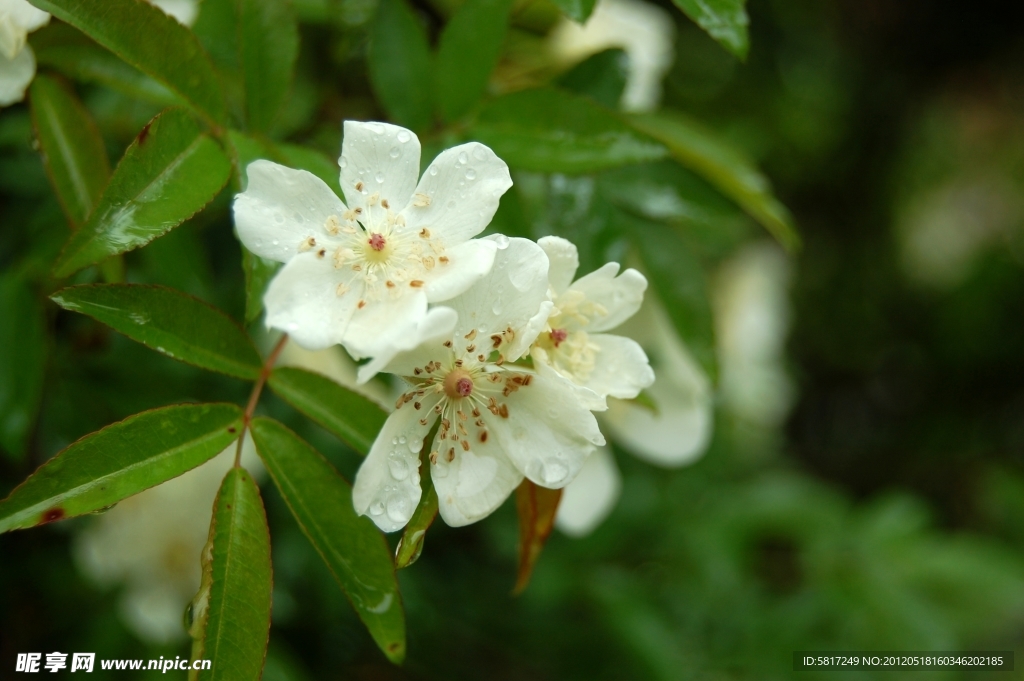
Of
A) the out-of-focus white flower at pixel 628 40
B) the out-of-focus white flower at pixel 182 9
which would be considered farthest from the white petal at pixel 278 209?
the out-of-focus white flower at pixel 628 40

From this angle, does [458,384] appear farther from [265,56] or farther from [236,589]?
[265,56]

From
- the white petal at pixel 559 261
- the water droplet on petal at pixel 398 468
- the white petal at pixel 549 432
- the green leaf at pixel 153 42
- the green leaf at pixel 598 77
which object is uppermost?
the green leaf at pixel 153 42

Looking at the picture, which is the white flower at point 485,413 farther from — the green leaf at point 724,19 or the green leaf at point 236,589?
the green leaf at point 724,19

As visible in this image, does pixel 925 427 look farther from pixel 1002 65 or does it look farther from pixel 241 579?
pixel 241 579

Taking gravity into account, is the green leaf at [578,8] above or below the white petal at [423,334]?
above

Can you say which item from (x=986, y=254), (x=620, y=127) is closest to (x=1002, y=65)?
(x=986, y=254)

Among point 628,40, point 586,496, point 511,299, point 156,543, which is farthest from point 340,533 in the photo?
point 628,40
